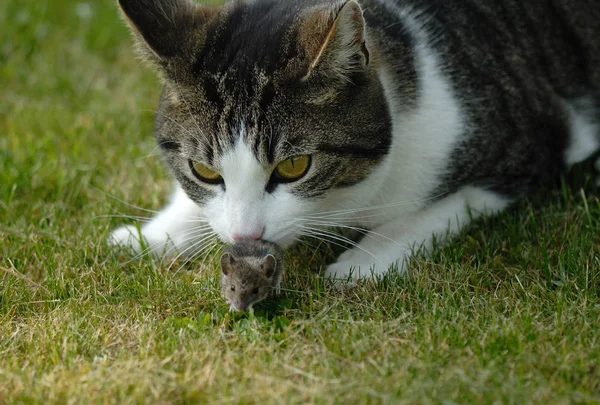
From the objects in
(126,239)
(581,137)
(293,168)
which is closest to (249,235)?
(293,168)

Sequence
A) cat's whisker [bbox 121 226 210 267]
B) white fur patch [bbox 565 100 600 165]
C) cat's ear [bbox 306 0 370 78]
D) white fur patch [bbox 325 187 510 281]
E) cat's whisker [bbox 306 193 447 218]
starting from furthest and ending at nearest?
white fur patch [bbox 565 100 600 165] → cat's whisker [bbox 121 226 210 267] → white fur patch [bbox 325 187 510 281] → cat's whisker [bbox 306 193 447 218] → cat's ear [bbox 306 0 370 78]

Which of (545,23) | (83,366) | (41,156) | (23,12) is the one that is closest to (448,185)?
(545,23)

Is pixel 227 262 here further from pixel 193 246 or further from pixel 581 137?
pixel 581 137

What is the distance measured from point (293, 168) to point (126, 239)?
95cm

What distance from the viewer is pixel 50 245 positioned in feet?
10.2

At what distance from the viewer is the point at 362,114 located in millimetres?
2635

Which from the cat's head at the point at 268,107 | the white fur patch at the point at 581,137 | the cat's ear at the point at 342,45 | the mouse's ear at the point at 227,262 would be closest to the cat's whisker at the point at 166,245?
the cat's head at the point at 268,107

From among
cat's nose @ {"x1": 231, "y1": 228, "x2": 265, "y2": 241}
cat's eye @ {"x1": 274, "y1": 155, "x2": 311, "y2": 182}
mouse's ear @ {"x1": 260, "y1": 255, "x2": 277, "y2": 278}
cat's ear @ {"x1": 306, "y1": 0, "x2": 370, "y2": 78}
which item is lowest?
mouse's ear @ {"x1": 260, "y1": 255, "x2": 277, "y2": 278}

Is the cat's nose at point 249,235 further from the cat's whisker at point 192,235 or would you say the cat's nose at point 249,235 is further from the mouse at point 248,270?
the cat's whisker at point 192,235

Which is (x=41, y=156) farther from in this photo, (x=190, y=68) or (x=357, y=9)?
(x=357, y=9)

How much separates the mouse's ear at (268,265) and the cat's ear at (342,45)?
0.59m

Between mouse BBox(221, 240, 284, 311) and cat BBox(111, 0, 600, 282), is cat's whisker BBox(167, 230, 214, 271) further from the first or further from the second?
mouse BBox(221, 240, 284, 311)

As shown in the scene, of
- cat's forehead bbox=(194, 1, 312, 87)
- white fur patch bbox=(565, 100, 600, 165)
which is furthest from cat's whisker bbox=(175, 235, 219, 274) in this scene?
white fur patch bbox=(565, 100, 600, 165)

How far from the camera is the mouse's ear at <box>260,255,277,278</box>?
97.7 inches
